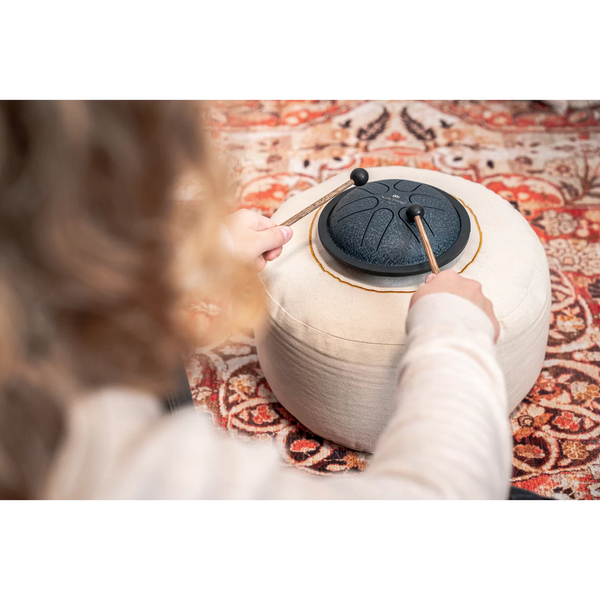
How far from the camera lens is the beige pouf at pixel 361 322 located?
3.25ft

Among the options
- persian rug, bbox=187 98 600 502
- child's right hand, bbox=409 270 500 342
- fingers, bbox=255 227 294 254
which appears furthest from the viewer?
persian rug, bbox=187 98 600 502

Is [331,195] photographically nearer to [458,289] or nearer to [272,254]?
[272,254]

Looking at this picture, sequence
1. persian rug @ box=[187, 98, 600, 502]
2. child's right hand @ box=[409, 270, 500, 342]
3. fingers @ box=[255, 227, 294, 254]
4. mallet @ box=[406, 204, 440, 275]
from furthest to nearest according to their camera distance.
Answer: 1. persian rug @ box=[187, 98, 600, 502]
2. fingers @ box=[255, 227, 294, 254]
3. mallet @ box=[406, 204, 440, 275]
4. child's right hand @ box=[409, 270, 500, 342]

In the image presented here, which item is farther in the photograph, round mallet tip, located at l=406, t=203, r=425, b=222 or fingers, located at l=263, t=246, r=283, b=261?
fingers, located at l=263, t=246, r=283, b=261

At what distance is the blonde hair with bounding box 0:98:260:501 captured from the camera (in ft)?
1.52

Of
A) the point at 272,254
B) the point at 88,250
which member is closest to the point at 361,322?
the point at 272,254

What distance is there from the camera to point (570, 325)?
1.42 metres

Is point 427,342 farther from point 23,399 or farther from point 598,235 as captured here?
point 598,235

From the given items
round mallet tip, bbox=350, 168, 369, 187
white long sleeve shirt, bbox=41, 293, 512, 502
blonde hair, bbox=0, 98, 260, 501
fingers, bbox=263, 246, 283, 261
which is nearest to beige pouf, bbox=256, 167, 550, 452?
fingers, bbox=263, 246, 283, 261

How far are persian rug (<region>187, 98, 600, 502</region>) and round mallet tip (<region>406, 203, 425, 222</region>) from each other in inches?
12.4

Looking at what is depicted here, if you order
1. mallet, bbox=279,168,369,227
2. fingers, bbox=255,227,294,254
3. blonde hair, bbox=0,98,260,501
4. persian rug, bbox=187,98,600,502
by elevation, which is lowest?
persian rug, bbox=187,98,600,502

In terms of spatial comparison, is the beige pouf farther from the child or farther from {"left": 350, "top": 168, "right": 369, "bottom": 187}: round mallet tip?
the child

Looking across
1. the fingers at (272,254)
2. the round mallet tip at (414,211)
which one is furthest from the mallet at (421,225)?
the fingers at (272,254)

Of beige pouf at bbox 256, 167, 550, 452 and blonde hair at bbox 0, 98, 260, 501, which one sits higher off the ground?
blonde hair at bbox 0, 98, 260, 501
